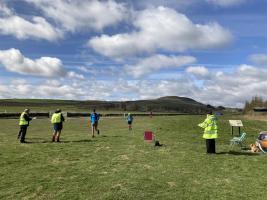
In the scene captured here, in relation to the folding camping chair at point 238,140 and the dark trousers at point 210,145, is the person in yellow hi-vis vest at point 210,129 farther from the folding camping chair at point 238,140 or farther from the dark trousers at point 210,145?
the folding camping chair at point 238,140

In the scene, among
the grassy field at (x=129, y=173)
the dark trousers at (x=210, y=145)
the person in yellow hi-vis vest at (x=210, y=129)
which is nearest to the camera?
the grassy field at (x=129, y=173)

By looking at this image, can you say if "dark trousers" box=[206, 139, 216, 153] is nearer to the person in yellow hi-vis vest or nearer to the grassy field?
the person in yellow hi-vis vest

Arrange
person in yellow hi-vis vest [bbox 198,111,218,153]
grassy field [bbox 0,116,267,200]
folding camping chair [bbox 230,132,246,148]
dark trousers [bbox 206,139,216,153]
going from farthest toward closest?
folding camping chair [bbox 230,132,246,148] → dark trousers [bbox 206,139,216,153] → person in yellow hi-vis vest [bbox 198,111,218,153] → grassy field [bbox 0,116,267,200]

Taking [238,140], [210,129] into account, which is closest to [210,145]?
[210,129]

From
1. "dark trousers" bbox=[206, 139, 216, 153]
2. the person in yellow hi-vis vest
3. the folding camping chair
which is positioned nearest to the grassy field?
"dark trousers" bbox=[206, 139, 216, 153]

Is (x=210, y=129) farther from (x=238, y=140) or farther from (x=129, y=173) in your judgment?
(x=129, y=173)

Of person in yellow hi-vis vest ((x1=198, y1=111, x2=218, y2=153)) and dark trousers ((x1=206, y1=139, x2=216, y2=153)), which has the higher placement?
person in yellow hi-vis vest ((x1=198, y1=111, x2=218, y2=153))

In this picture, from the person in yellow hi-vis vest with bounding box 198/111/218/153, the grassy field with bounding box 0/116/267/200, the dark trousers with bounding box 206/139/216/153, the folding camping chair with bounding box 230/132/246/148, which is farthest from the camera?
the folding camping chair with bounding box 230/132/246/148

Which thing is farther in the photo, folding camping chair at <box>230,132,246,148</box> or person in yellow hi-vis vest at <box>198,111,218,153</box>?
folding camping chair at <box>230,132,246,148</box>

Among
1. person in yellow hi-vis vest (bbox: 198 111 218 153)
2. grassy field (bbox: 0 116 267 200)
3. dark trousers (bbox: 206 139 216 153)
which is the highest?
person in yellow hi-vis vest (bbox: 198 111 218 153)

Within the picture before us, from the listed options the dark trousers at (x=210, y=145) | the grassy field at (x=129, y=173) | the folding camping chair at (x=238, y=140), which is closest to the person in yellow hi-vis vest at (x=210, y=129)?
the dark trousers at (x=210, y=145)

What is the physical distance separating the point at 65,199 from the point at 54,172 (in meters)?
4.42

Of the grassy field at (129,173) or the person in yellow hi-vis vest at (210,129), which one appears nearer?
the grassy field at (129,173)

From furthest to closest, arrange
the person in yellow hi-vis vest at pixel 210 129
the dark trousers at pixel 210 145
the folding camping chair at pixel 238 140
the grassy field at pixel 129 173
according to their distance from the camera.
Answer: the folding camping chair at pixel 238 140
the dark trousers at pixel 210 145
the person in yellow hi-vis vest at pixel 210 129
the grassy field at pixel 129 173
